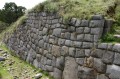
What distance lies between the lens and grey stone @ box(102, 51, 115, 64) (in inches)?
239

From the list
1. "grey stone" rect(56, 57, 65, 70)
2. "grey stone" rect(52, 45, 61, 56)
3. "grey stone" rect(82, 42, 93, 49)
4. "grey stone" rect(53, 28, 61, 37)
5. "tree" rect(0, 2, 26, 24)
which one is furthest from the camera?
"tree" rect(0, 2, 26, 24)

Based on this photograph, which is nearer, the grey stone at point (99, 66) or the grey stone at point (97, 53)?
the grey stone at point (99, 66)

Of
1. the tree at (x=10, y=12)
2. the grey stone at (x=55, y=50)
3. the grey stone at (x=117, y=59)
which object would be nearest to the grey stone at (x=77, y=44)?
the grey stone at (x=55, y=50)

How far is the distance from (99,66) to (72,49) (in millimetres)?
1294

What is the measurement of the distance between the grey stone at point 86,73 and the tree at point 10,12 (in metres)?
11.7

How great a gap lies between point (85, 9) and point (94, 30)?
967 mm

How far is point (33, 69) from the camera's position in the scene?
948 cm

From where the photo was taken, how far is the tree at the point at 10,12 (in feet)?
58.0

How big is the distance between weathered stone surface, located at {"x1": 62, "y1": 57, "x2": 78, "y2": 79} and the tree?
10.9m

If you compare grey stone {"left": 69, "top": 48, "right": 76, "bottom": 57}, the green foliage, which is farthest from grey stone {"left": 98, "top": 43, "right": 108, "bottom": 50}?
the green foliage

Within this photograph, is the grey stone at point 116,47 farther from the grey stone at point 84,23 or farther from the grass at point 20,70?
the grass at point 20,70

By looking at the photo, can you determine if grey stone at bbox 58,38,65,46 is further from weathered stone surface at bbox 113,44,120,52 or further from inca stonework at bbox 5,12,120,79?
weathered stone surface at bbox 113,44,120,52

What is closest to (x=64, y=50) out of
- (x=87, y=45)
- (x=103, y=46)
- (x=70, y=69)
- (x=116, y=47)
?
(x=70, y=69)

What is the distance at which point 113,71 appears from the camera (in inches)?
234
